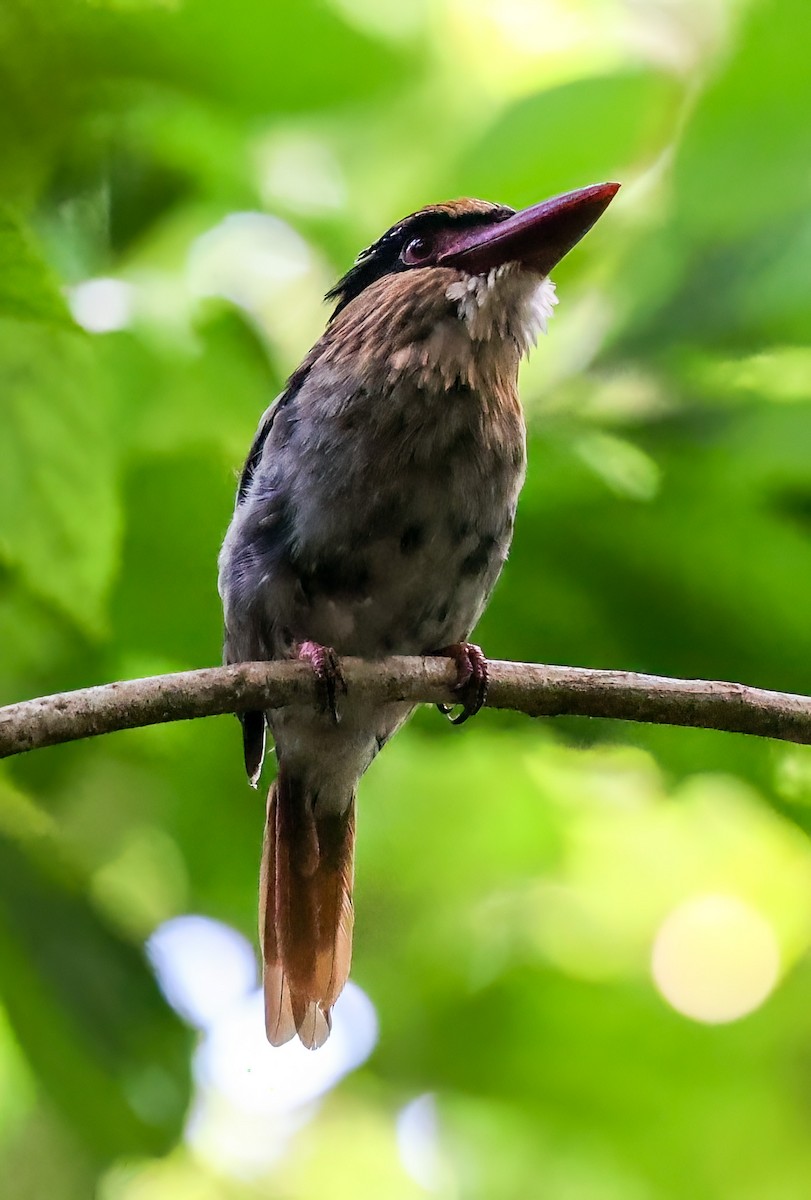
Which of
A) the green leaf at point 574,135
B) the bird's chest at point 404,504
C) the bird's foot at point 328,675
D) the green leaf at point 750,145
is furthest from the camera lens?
the green leaf at point 574,135

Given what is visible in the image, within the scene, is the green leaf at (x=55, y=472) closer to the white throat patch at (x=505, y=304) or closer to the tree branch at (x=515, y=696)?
the tree branch at (x=515, y=696)

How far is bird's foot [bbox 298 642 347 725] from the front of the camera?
6.35ft

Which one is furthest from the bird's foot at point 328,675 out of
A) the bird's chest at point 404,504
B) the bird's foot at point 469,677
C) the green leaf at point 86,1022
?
the green leaf at point 86,1022

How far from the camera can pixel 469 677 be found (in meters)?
2.06

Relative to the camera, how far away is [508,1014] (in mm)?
2836

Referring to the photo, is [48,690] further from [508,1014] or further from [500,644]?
[508,1014]

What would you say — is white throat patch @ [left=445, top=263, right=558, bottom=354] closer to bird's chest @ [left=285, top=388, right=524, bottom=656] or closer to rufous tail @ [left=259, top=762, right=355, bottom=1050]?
bird's chest @ [left=285, top=388, right=524, bottom=656]

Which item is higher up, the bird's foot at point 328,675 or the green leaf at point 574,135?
the green leaf at point 574,135

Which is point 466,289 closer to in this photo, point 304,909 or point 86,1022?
point 304,909

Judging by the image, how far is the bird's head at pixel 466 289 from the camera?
7.57 feet

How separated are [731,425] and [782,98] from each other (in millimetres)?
608

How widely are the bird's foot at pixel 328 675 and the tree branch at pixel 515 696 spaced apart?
0.02 metres

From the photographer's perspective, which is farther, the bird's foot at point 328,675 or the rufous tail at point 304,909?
the rufous tail at point 304,909

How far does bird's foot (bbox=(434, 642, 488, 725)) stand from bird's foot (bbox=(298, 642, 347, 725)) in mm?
182
